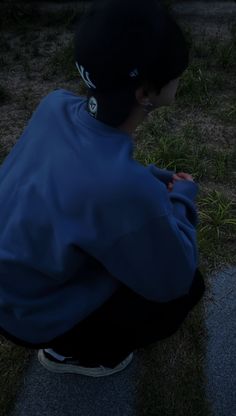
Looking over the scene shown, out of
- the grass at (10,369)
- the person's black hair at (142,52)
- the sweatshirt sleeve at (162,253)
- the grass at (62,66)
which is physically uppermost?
the person's black hair at (142,52)

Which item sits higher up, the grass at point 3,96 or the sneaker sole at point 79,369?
the grass at point 3,96

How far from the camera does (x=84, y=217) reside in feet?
4.64

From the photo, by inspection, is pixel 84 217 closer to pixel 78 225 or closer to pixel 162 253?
pixel 78 225

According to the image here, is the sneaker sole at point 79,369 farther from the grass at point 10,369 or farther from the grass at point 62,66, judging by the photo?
the grass at point 62,66

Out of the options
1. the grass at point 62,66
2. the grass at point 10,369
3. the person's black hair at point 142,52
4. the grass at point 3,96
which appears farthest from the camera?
the grass at point 62,66

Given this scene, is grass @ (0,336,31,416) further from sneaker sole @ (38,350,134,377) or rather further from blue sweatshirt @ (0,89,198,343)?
blue sweatshirt @ (0,89,198,343)

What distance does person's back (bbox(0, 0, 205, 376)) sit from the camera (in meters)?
1.40

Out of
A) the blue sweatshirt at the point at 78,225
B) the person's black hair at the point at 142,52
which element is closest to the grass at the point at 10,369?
the blue sweatshirt at the point at 78,225

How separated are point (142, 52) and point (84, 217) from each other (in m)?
0.48

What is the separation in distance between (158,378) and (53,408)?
0.47 meters

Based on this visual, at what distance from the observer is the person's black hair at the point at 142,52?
1.32 m

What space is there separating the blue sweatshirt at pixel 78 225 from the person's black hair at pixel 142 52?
0.08 meters

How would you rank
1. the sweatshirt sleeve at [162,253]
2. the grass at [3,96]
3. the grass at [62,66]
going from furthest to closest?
the grass at [62,66]
the grass at [3,96]
the sweatshirt sleeve at [162,253]

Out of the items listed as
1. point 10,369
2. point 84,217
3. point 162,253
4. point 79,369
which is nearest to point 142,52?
point 84,217
